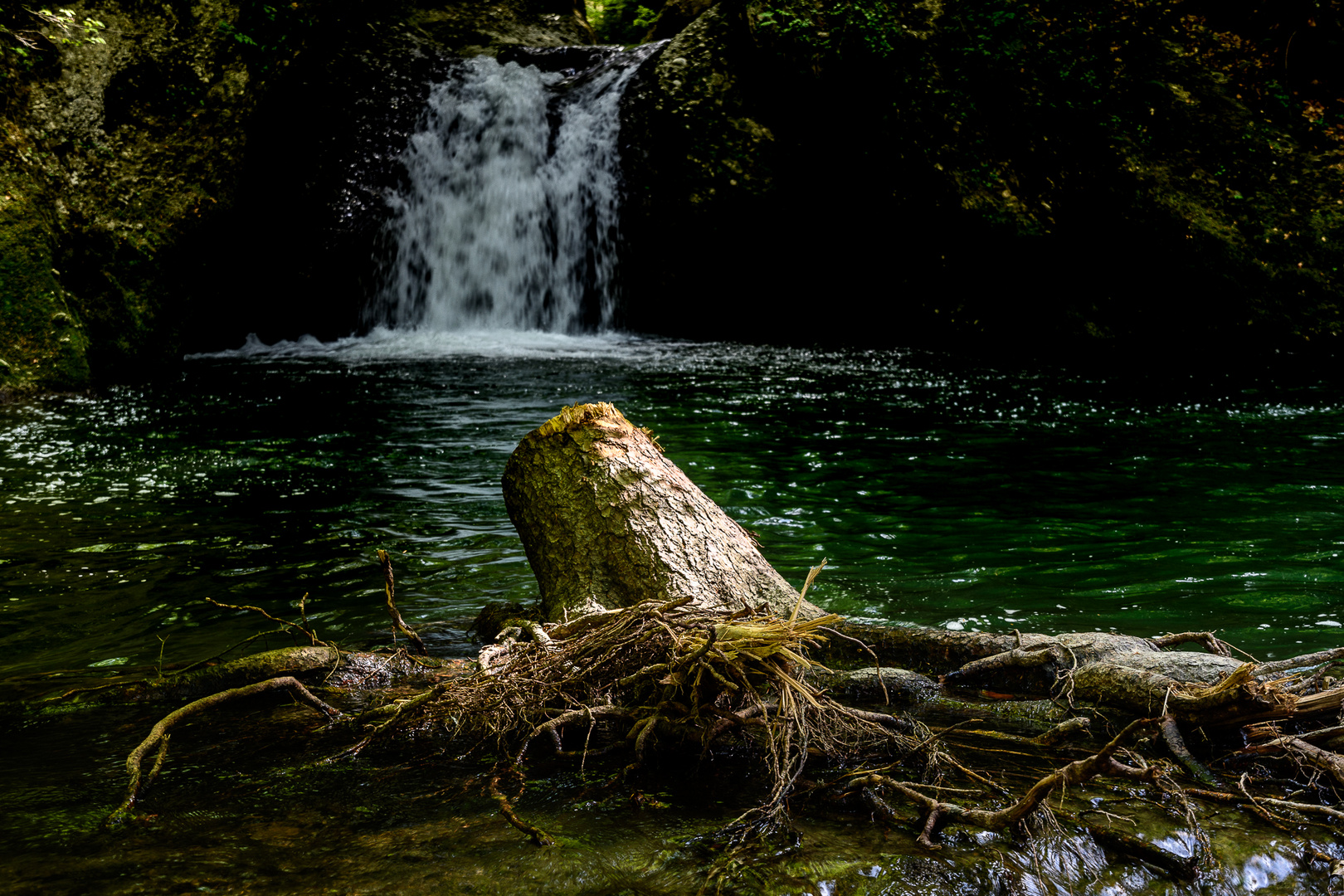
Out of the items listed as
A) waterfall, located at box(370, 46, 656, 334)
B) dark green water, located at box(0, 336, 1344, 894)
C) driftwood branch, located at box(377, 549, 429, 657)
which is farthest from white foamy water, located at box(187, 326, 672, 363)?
driftwood branch, located at box(377, 549, 429, 657)

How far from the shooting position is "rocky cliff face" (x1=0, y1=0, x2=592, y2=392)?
13219 millimetres

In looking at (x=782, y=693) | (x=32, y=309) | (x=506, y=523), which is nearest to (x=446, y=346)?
(x=32, y=309)

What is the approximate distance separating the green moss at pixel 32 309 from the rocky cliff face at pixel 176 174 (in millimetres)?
22

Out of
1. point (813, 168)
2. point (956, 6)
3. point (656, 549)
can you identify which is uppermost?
point (956, 6)

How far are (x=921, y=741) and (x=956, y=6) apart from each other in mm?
17379

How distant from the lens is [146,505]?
7.24 m

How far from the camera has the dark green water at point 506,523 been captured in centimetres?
262

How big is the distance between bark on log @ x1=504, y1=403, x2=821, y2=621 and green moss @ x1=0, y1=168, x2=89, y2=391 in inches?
450

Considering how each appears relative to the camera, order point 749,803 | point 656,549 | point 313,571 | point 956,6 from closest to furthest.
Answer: point 749,803, point 656,549, point 313,571, point 956,6

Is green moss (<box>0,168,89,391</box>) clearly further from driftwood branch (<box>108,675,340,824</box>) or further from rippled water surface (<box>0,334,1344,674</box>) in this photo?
driftwood branch (<box>108,675,340,824</box>)

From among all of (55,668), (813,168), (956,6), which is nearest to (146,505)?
(55,668)

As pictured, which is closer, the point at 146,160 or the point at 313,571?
the point at 313,571

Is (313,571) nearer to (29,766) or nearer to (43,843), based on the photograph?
(29,766)

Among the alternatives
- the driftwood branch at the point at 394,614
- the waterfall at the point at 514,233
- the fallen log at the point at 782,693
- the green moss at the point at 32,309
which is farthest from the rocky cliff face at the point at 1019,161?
the driftwood branch at the point at 394,614
